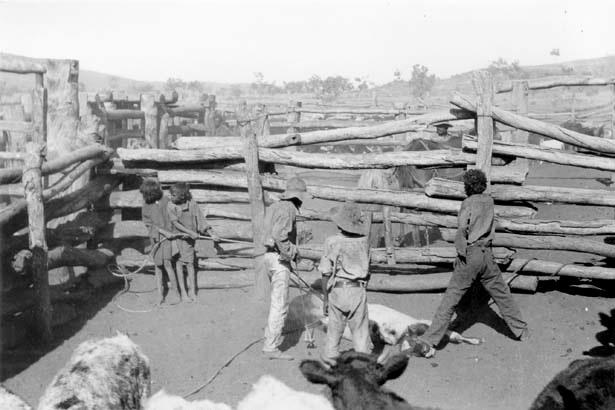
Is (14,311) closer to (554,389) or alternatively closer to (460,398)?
(460,398)

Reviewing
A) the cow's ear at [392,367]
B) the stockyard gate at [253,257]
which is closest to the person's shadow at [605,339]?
the stockyard gate at [253,257]

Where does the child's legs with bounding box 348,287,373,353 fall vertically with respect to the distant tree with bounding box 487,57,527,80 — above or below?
below

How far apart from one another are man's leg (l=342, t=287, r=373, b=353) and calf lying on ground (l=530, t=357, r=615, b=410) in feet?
7.23

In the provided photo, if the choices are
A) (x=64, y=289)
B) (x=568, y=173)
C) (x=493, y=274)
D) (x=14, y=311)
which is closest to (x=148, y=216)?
(x=64, y=289)

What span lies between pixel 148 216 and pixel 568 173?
11939mm

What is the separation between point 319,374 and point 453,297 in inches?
139

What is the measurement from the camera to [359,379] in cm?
362

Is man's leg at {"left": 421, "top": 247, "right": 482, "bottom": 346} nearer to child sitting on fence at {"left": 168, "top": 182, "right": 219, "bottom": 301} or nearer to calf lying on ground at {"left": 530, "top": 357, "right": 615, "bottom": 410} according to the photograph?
calf lying on ground at {"left": 530, "top": 357, "right": 615, "bottom": 410}

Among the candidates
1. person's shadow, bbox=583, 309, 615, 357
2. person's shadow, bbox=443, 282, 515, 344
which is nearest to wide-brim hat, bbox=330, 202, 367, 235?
person's shadow, bbox=443, 282, 515, 344

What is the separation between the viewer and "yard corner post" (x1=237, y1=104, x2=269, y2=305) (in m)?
8.40

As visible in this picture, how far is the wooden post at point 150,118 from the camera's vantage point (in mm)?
15445

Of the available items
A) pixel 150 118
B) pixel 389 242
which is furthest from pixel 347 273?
pixel 150 118

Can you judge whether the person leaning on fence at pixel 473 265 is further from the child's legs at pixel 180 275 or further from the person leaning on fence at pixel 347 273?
the child's legs at pixel 180 275

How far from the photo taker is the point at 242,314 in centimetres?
816
